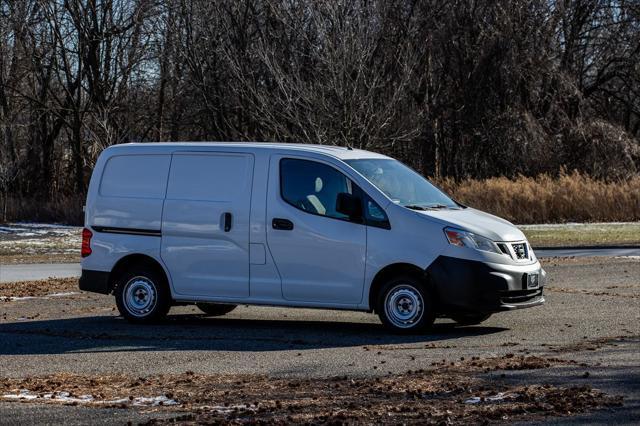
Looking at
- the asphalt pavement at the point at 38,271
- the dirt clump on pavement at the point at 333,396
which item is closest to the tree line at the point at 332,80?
the asphalt pavement at the point at 38,271

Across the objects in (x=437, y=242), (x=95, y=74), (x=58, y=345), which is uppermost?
(x=95, y=74)

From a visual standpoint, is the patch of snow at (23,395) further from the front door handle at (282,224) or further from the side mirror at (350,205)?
the side mirror at (350,205)

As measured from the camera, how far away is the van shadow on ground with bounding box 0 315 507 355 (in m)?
11.7

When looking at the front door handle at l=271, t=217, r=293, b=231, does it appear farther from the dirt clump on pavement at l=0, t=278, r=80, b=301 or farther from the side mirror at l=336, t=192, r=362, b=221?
the dirt clump on pavement at l=0, t=278, r=80, b=301

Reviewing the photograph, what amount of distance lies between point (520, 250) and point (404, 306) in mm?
1373

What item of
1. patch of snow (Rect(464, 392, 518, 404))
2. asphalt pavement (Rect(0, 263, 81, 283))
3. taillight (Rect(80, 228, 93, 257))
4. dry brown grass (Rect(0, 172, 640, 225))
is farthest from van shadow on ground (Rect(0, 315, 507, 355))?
dry brown grass (Rect(0, 172, 640, 225))

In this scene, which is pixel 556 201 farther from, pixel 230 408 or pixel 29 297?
pixel 230 408

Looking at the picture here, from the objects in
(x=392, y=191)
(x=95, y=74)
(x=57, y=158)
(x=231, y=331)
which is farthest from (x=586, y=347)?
(x=57, y=158)

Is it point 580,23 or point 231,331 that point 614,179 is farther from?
point 231,331

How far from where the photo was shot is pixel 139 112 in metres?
52.5

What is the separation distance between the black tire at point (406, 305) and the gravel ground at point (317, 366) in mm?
177

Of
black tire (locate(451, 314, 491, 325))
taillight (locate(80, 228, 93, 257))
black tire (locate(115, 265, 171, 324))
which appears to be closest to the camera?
black tire (locate(451, 314, 491, 325))

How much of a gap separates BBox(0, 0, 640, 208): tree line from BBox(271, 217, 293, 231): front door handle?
20436 mm

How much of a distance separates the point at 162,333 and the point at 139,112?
4058 cm
